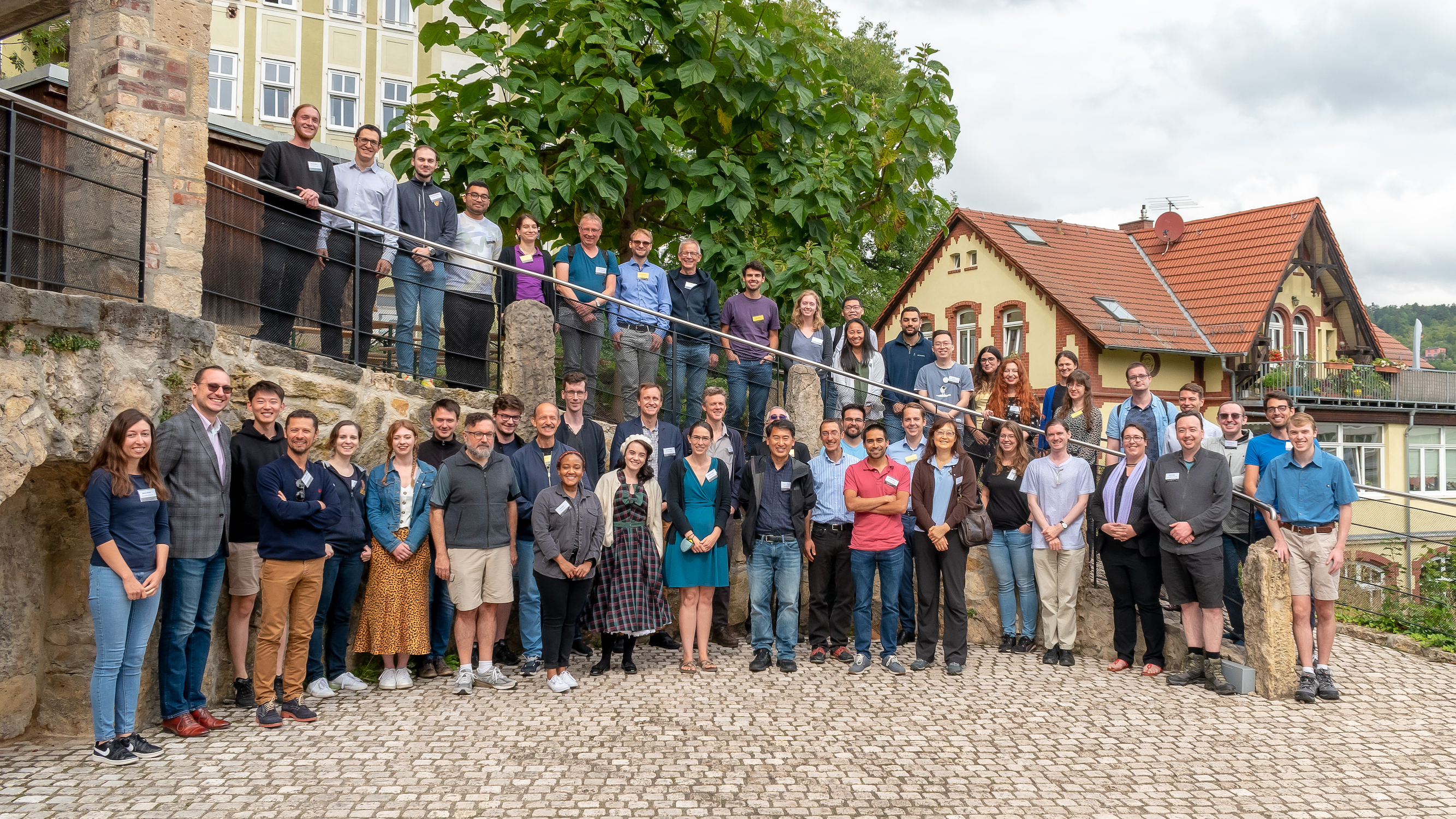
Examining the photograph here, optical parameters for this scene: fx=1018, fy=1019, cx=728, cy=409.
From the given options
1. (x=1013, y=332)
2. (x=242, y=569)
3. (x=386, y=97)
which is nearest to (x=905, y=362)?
(x=242, y=569)

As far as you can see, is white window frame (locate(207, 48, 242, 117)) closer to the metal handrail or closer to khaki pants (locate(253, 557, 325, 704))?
the metal handrail

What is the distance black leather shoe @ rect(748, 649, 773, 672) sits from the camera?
7316 mm

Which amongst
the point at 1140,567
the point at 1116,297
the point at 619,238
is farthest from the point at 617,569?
the point at 1116,297

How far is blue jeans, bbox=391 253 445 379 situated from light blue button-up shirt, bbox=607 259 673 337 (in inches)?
62.3

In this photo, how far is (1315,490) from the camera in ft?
23.4

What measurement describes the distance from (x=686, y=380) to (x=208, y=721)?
458 centimetres

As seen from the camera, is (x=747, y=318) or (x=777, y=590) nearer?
(x=777, y=590)

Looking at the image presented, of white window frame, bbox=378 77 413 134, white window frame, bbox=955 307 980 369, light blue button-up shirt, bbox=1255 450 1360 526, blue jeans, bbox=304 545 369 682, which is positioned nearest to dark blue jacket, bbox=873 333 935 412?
light blue button-up shirt, bbox=1255 450 1360 526

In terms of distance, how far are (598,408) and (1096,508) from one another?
13.4 ft

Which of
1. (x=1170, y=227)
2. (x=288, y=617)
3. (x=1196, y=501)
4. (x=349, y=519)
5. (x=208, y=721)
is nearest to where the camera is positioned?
(x=208, y=721)

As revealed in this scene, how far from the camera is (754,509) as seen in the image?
7.58 metres

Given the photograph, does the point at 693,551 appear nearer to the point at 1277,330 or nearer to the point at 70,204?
the point at 70,204

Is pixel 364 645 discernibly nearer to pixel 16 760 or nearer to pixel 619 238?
pixel 16 760

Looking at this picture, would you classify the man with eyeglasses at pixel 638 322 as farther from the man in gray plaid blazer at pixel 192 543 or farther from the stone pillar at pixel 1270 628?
the stone pillar at pixel 1270 628
